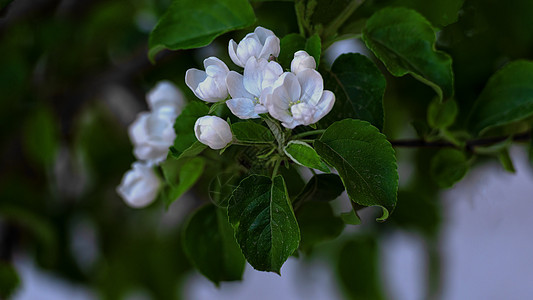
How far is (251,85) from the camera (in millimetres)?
179

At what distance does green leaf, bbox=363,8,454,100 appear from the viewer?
0.68 ft

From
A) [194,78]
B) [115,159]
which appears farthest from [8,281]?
[194,78]

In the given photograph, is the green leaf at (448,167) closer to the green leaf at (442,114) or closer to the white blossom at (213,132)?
the green leaf at (442,114)

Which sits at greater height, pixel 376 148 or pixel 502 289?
pixel 376 148

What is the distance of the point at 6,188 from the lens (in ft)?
1.47

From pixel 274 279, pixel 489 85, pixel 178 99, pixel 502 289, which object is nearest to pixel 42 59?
pixel 178 99

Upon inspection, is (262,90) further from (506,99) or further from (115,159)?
(115,159)

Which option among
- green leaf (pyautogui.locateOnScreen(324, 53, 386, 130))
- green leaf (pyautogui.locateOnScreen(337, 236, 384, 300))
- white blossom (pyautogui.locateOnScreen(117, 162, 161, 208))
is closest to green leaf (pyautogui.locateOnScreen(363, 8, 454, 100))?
green leaf (pyautogui.locateOnScreen(324, 53, 386, 130))

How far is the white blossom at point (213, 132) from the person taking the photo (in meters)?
0.17

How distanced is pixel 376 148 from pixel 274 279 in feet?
2.54

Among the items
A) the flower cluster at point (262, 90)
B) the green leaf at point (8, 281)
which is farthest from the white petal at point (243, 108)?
the green leaf at point (8, 281)

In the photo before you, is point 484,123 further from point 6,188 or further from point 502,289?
point 502,289

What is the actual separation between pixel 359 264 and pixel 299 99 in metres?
0.30

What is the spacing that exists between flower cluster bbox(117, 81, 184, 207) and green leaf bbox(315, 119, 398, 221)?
0.08m
